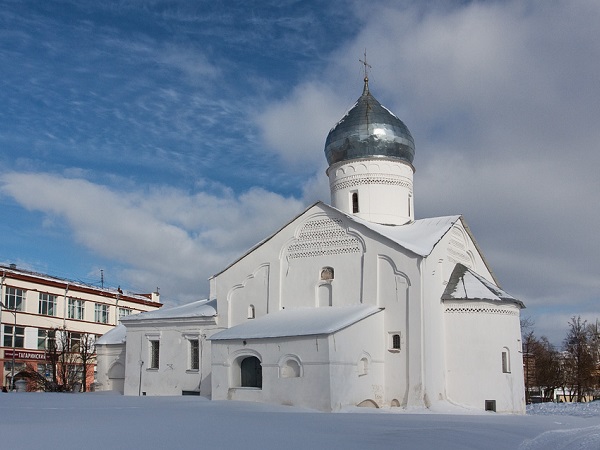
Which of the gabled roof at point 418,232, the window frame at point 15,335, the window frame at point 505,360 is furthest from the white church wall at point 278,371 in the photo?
the window frame at point 15,335

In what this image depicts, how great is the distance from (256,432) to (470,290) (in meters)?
12.2

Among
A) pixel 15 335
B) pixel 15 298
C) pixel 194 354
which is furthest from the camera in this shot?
pixel 15 298

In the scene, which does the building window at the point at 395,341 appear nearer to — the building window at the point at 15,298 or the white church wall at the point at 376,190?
the white church wall at the point at 376,190

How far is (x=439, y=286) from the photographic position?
21.0 meters

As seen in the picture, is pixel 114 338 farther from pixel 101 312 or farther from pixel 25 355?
pixel 101 312

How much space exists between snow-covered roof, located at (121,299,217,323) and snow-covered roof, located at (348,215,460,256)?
675 cm

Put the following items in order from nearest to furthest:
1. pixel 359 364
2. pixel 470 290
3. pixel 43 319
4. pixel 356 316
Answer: pixel 359 364 → pixel 356 316 → pixel 470 290 → pixel 43 319

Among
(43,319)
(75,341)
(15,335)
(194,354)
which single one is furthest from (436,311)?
(75,341)

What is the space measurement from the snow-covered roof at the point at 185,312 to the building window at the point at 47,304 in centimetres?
1609

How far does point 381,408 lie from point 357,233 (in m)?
5.53

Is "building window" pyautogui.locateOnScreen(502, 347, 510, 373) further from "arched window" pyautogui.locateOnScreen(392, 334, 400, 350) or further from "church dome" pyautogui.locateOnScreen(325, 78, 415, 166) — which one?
"church dome" pyautogui.locateOnScreen(325, 78, 415, 166)

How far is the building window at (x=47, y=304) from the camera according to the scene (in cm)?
4000

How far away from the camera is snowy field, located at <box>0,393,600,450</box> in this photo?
9.20 meters

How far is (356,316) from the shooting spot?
19.7 metres
